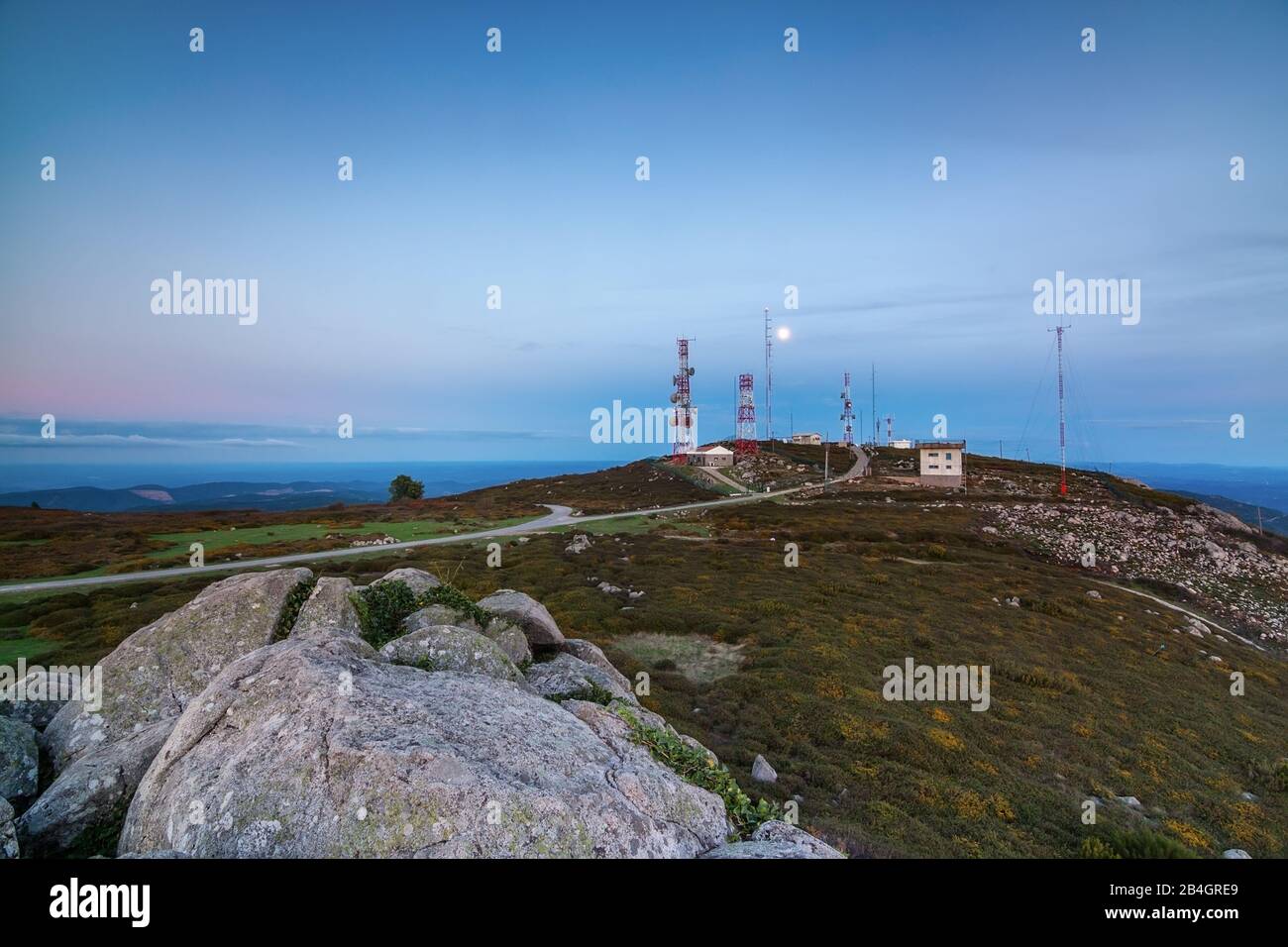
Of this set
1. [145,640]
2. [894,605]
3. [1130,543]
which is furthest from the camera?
[1130,543]

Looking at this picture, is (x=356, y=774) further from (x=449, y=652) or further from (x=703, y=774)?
(x=703, y=774)

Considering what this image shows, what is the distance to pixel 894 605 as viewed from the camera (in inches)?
1404

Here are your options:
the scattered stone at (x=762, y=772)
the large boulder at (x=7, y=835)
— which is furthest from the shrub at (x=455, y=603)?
the scattered stone at (x=762, y=772)

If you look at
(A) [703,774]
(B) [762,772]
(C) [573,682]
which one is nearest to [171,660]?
(C) [573,682]

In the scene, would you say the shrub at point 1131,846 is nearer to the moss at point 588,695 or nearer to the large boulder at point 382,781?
the large boulder at point 382,781

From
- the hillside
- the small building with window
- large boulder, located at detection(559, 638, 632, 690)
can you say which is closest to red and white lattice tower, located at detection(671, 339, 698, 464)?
the small building with window

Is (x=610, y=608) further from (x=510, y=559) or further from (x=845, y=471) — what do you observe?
(x=845, y=471)

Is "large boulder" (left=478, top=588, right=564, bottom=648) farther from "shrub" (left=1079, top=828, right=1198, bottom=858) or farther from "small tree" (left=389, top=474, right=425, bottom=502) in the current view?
"small tree" (left=389, top=474, right=425, bottom=502)

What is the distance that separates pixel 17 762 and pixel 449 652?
7355mm

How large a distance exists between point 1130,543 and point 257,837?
8209 centimetres

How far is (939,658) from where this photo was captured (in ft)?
88.1

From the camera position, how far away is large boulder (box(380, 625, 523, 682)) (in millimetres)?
11945

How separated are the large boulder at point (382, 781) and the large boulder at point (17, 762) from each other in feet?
12.8
